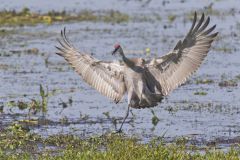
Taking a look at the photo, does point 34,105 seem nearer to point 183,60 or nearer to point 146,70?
point 146,70

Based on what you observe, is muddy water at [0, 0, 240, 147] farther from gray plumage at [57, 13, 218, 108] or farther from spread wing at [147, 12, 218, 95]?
spread wing at [147, 12, 218, 95]

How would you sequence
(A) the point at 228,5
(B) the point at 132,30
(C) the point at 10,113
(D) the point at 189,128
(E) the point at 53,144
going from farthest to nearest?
1. (A) the point at 228,5
2. (B) the point at 132,30
3. (C) the point at 10,113
4. (D) the point at 189,128
5. (E) the point at 53,144

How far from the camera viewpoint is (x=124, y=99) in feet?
50.0

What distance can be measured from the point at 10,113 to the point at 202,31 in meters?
3.63

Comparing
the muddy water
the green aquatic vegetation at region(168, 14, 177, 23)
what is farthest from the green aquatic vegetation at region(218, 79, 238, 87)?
the green aquatic vegetation at region(168, 14, 177, 23)

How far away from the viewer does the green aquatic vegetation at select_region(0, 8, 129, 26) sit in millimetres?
24109

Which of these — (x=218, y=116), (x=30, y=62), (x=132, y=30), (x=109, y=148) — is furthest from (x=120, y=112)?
(x=132, y=30)

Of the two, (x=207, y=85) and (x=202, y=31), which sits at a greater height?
(x=202, y=31)

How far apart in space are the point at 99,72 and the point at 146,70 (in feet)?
2.46

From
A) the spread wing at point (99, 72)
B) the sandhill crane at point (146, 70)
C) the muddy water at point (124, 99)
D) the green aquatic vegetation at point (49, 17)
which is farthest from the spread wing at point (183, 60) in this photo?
the green aquatic vegetation at point (49, 17)

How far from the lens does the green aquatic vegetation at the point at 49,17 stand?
24.1 m

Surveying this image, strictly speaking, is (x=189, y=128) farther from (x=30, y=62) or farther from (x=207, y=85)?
(x=30, y=62)

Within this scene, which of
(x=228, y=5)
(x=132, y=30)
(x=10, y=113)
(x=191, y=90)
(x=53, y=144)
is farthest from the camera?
(x=228, y=5)

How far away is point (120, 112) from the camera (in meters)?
13.9
